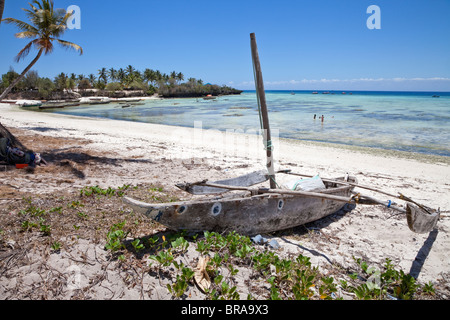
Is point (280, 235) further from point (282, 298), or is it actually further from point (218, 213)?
point (282, 298)

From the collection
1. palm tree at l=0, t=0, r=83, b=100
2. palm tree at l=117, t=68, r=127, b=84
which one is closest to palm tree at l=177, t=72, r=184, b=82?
palm tree at l=117, t=68, r=127, b=84

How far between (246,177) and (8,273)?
3.85 metres

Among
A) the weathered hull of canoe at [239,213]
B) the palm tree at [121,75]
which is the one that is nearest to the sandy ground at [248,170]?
the weathered hull of canoe at [239,213]

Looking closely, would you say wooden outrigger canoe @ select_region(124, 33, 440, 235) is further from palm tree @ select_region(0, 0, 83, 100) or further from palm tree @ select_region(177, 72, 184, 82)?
palm tree @ select_region(177, 72, 184, 82)

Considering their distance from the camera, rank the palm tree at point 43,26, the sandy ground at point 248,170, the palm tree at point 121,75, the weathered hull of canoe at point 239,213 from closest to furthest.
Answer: the sandy ground at point 248,170 → the weathered hull of canoe at point 239,213 → the palm tree at point 43,26 → the palm tree at point 121,75

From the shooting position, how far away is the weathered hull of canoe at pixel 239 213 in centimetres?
332

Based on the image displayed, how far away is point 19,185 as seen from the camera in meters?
5.23

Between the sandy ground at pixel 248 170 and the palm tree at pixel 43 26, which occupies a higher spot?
the palm tree at pixel 43 26

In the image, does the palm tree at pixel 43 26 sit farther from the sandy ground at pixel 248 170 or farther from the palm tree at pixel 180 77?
the palm tree at pixel 180 77

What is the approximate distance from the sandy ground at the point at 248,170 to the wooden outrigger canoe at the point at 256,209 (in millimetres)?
358

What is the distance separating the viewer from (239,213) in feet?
12.5

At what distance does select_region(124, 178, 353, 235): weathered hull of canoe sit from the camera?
332 cm

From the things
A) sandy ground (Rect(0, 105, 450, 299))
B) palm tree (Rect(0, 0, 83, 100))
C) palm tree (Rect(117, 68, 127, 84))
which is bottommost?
sandy ground (Rect(0, 105, 450, 299))

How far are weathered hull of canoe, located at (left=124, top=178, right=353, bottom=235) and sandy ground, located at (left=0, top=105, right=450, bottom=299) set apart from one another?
11.9 inches
